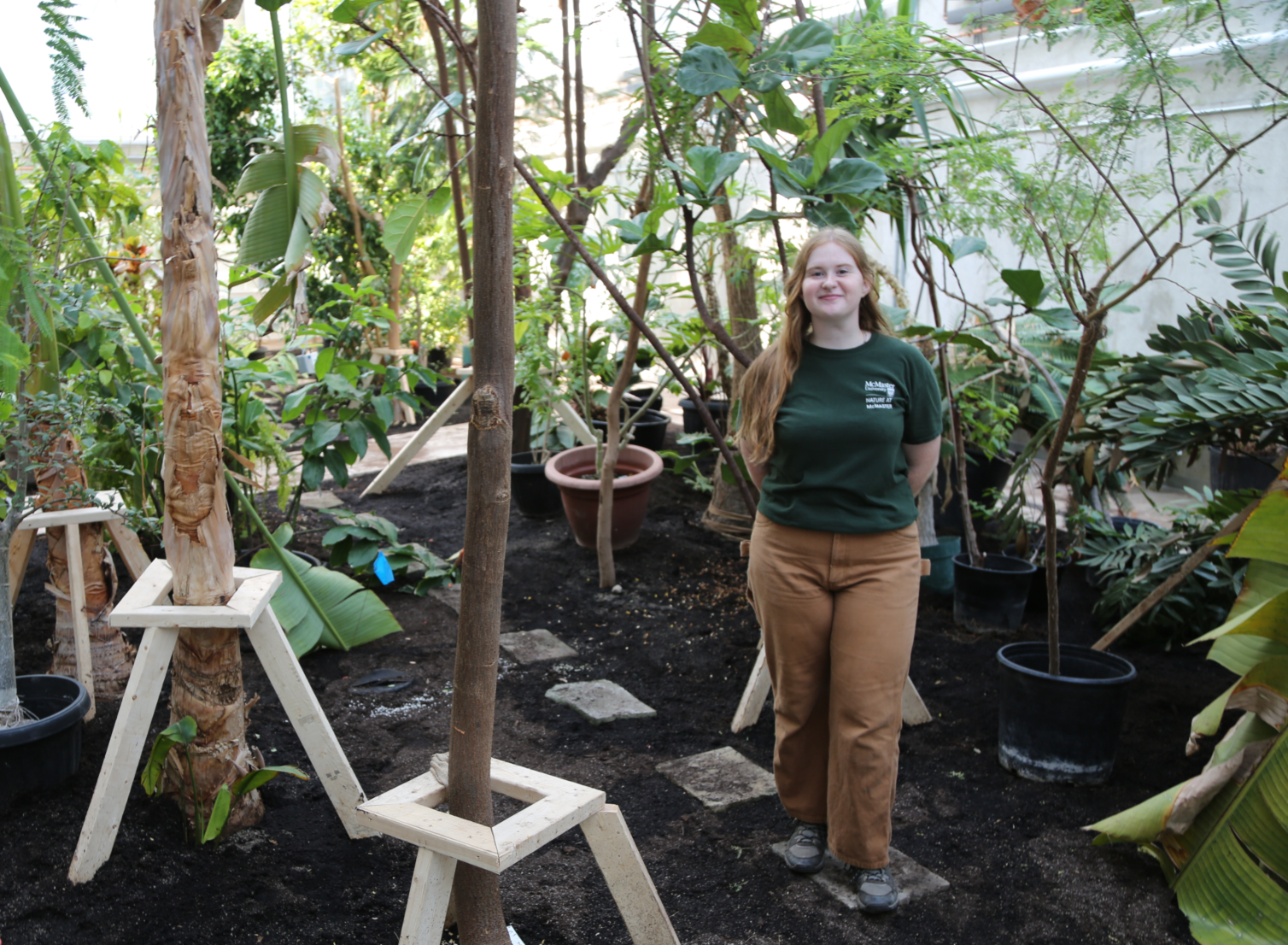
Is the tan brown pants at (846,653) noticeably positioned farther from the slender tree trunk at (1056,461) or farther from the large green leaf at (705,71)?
the large green leaf at (705,71)

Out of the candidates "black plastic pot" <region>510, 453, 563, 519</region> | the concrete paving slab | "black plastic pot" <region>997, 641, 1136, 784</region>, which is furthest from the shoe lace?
the concrete paving slab

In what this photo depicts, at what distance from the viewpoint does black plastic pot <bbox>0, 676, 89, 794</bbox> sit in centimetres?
256

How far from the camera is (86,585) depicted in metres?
3.54

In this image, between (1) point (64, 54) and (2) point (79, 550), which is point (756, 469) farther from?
(2) point (79, 550)

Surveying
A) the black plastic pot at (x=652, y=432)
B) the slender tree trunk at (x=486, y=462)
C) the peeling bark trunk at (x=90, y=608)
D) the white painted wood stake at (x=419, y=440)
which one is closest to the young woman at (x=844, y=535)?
the slender tree trunk at (x=486, y=462)

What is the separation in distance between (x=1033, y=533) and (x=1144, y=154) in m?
3.20

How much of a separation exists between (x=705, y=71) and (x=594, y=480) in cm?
296

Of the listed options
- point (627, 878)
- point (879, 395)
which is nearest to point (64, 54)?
point (879, 395)

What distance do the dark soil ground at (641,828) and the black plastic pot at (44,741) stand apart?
60 millimetres

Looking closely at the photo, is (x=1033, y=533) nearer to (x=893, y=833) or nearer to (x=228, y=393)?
(x=893, y=833)

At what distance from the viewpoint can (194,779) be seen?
2508 mm

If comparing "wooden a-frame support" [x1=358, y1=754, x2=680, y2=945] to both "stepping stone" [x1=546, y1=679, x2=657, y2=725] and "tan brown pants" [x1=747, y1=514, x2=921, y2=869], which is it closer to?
"tan brown pants" [x1=747, y1=514, x2=921, y2=869]

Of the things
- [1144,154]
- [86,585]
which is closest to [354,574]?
[86,585]

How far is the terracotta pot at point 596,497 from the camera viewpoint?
5449 mm
